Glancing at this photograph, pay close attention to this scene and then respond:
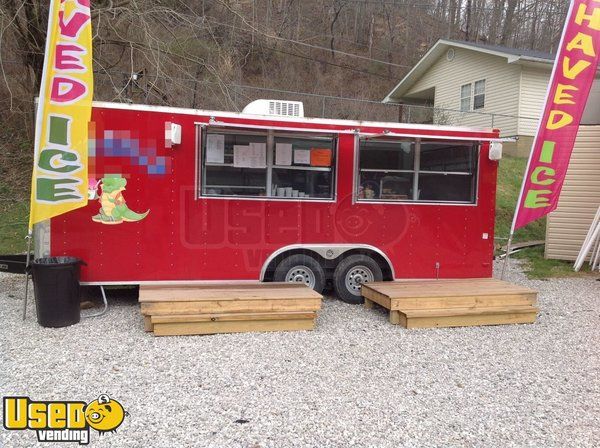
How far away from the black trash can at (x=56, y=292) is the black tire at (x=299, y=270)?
250 centimetres

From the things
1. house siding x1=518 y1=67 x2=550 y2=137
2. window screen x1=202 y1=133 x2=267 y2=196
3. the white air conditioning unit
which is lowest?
window screen x1=202 y1=133 x2=267 y2=196

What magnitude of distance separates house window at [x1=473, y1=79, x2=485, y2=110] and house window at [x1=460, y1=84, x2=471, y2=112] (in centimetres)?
36

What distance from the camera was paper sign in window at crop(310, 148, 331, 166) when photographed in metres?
6.64

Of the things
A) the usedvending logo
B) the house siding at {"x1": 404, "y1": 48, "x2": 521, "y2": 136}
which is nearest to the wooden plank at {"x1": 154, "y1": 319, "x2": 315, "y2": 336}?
the usedvending logo

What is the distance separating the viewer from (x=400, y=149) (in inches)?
270

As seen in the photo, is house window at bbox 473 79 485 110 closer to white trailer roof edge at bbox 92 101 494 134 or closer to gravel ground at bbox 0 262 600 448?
white trailer roof edge at bbox 92 101 494 134

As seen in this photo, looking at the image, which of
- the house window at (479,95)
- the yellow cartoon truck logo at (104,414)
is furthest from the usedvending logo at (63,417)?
the house window at (479,95)

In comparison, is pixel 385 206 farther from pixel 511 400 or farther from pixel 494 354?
pixel 511 400

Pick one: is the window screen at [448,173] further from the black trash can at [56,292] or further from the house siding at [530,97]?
the house siding at [530,97]

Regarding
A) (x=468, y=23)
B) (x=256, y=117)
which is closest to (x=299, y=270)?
(x=256, y=117)

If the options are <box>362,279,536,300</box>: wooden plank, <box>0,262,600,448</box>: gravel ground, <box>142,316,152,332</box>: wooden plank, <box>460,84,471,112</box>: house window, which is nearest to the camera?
<box>0,262,600,448</box>: gravel ground

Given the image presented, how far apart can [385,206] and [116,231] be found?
3.57 metres

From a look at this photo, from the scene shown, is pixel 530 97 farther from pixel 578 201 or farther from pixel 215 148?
pixel 215 148

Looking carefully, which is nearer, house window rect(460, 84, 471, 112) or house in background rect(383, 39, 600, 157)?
house in background rect(383, 39, 600, 157)
